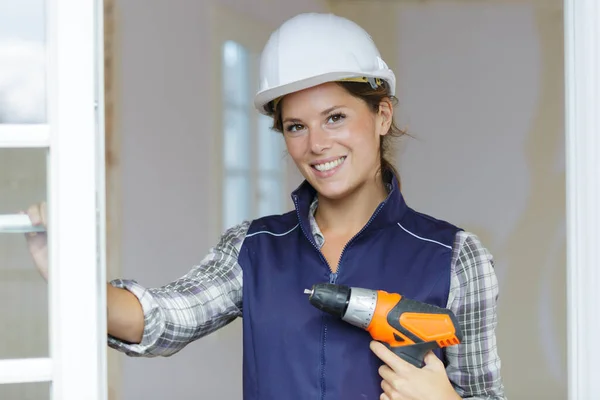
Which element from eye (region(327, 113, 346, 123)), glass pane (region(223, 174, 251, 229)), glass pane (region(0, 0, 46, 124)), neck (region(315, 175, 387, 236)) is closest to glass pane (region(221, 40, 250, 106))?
glass pane (region(223, 174, 251, 229))

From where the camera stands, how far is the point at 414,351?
1424 mm

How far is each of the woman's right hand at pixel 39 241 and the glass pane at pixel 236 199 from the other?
3.07 metres

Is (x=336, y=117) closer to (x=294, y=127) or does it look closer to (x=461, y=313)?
(x=294, y=127)

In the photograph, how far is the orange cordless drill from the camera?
1.38m

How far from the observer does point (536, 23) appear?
5.32 m

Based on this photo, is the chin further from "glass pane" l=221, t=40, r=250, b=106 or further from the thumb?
"glass pane" l=221, t=40, r=250, b=106

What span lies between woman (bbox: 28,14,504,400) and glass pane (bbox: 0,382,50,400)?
313mm

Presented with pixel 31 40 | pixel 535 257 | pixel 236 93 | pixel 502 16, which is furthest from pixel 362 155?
pixel 502 16

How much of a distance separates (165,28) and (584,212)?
2.72 meters

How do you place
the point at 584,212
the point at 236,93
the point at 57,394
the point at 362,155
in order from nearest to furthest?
the point at 57,394 → the point at 584,212 → the point at 362,155 → the point at 236,93

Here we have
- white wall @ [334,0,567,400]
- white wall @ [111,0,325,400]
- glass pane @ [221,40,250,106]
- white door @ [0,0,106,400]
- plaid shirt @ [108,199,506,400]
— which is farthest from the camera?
white wall @ [334,0,567,400]

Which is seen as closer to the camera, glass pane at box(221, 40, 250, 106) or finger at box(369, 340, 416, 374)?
finger at box(369, 340, 416, 374)

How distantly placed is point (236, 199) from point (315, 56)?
113 inches

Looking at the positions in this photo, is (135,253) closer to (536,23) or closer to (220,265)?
(220,265)
